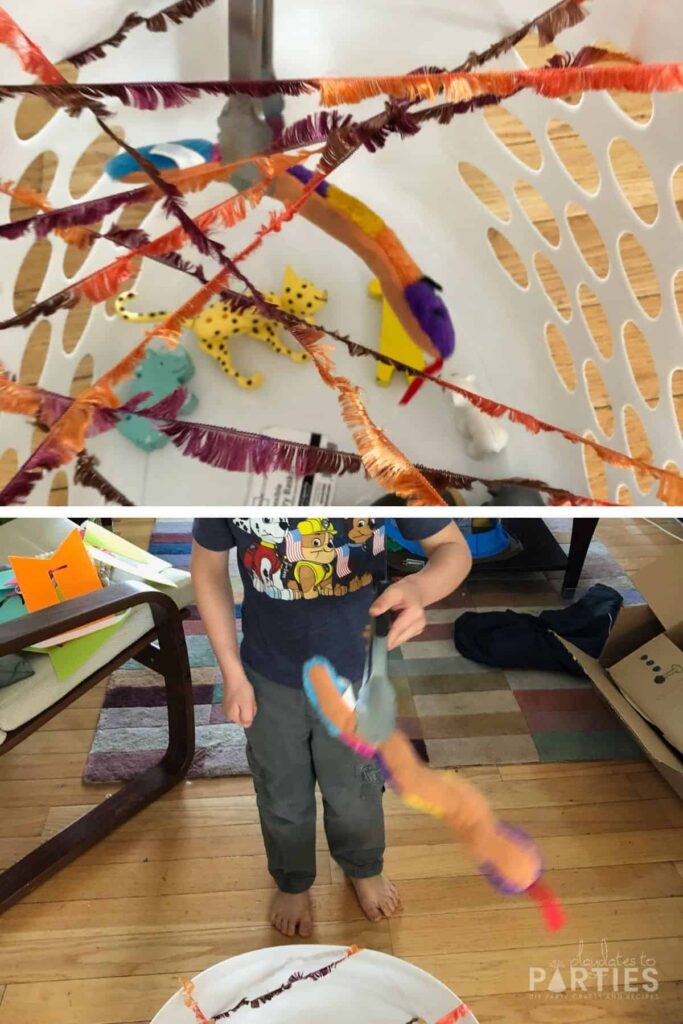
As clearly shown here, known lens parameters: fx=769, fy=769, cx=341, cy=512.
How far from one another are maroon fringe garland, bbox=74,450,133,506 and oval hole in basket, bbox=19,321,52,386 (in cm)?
5

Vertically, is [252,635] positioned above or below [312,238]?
below

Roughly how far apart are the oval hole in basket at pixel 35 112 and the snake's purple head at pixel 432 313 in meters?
0.20

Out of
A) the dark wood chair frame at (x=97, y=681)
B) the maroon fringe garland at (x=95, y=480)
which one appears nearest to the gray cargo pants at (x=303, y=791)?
the dark wood chair frame at (x=97, y=681)

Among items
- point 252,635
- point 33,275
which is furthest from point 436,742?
point 33,275

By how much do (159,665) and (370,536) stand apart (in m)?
0.39

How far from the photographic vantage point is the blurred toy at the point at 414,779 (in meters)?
0.55

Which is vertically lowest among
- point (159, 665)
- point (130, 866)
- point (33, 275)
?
point (130, 866)

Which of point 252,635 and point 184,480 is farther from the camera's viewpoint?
point 252,635

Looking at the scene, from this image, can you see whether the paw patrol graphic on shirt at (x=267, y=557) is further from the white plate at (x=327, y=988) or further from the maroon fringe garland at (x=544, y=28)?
the white plate at (x=327, y=988)

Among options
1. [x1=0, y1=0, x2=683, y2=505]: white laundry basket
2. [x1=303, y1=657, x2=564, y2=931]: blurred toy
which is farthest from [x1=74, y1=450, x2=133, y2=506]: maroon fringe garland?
[x1=303, y1=657, x2=564, y2=931]: blurred toy

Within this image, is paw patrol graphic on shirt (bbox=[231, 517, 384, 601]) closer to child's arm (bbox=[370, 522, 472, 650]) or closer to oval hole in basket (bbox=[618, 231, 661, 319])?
child's arm (bbox=[370, 522, 472, 650])

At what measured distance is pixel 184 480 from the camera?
0.39 m

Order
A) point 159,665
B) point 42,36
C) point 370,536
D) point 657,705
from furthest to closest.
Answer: point 159,665 → point 657,705 → point 370,536 → point 42,36

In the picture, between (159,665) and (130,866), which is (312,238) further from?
(130,866)
